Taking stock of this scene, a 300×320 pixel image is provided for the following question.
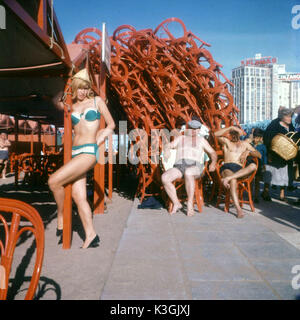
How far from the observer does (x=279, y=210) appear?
5.80m

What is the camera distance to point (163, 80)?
230 inches

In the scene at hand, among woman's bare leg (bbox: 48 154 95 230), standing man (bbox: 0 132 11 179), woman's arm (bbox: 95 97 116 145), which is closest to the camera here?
woman's bare leg (bbox: 48 154 95 230)

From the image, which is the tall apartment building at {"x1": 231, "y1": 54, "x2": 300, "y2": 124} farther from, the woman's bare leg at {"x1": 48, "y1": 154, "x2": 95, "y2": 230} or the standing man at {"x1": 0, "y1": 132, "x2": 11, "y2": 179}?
the woman's bare leg at {"x1": 48, "y1": 154, "x2": 95, "y2": 230}

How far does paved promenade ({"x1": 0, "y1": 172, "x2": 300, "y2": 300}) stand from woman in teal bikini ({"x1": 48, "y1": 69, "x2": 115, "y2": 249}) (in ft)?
1.28

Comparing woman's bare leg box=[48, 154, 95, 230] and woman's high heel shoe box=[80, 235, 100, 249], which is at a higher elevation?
woman's bare leg box=[48, 154, 95, 230]

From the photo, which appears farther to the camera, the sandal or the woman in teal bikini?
the sandal

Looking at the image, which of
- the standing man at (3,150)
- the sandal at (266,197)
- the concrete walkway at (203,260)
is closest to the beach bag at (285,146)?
the sandal at (266,197)

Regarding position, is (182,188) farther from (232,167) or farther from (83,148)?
(83,148)

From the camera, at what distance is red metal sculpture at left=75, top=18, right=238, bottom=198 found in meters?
5.50

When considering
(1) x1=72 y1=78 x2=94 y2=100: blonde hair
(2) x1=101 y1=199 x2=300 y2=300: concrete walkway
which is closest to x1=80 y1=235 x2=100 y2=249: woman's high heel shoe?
(2) x1=101 y1=199 x2=300 y2=300: concrete walkway

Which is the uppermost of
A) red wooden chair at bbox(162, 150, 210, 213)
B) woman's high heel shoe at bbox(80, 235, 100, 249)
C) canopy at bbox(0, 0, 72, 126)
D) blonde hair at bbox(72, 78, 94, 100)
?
canopy at bbox(0, 0, 72, 126)

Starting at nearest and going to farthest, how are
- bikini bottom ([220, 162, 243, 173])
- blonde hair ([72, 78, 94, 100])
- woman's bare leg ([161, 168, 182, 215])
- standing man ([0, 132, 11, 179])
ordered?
blonde hair ([72, 78, 94, 100])
woman's bare leg ([161, 168, 182, 215])
bikini bottom ([220, 162, 243, 173])
standing man ([0, 132, 11, 179])

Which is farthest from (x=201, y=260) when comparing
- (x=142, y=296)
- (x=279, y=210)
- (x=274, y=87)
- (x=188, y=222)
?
(x=274, y=87)

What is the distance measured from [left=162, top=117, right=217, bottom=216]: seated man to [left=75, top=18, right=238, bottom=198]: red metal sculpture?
44 centimetres
